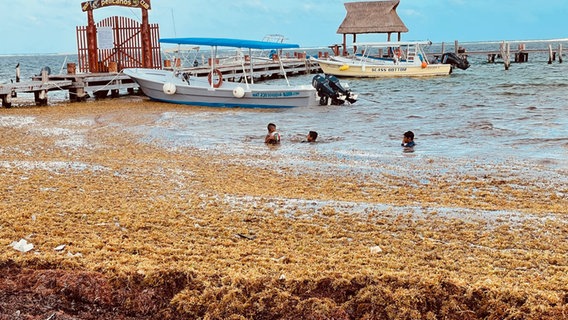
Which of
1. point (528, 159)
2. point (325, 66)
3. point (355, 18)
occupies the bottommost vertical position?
point (528, 159)

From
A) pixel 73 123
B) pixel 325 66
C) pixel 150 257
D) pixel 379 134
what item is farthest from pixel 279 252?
pixel 325 66

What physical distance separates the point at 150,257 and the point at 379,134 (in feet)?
37.6

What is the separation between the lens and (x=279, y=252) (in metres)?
5.14

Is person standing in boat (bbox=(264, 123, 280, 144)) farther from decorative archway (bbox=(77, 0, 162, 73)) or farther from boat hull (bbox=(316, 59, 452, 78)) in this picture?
boat hull (bbox=(316, 59, 452, 78))

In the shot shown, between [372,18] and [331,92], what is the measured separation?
30102mm

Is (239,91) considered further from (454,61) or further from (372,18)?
(372,18)

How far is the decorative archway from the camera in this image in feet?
82.9

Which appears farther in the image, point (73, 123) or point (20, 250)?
point (73, 123)

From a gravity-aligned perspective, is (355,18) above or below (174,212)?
above

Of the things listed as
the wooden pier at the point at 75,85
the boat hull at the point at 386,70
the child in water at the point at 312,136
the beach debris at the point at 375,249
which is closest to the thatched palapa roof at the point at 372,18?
the boat hull at the point at 386,70

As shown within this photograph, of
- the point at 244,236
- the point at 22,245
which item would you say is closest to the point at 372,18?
the point at 244,236

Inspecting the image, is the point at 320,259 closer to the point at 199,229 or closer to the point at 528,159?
the point at 199,229

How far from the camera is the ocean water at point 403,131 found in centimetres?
1106

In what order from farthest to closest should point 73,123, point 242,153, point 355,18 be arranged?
1. point 355,18
2. point 73,123
3. point 242,153
